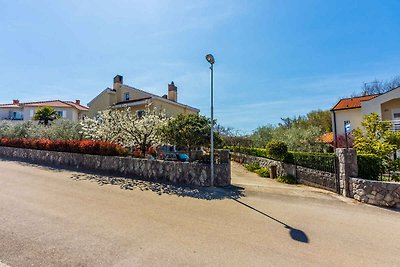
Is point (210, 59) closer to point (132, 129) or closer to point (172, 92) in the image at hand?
point (132, 129)

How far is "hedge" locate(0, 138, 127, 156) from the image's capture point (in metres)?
14.8

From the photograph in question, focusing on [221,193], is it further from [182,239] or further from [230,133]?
[230,133]

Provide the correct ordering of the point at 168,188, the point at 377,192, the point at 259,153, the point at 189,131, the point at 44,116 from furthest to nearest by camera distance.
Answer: the point at 44,116
the point at 259,153
the point at 189,131
the point at 168,188
the point at 377,192

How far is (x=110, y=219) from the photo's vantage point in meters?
6.56

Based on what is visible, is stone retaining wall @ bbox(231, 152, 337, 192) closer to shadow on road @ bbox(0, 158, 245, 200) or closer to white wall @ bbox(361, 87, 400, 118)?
shadow on road @ bbox(0, 158, 245, 200)

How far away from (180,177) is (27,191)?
666 cm

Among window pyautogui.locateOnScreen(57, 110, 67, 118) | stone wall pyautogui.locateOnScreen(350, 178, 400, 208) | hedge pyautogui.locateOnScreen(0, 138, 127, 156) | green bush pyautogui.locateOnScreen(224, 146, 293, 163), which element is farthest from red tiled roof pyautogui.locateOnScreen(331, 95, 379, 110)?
window pyautogui.locateOnScreen(57, 110, 67, 118)

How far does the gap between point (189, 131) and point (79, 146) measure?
27.9 feet

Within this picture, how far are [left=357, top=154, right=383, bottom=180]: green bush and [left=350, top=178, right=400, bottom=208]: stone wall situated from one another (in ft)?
2.91

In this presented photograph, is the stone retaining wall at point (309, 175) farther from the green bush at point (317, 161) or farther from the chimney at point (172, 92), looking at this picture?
the chimney at point (172, 92)

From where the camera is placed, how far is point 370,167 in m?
10.2

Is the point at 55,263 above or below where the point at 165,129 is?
below

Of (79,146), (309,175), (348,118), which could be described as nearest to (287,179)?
(309,175)

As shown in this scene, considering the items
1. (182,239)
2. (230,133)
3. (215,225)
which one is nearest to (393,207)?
(215,225)
